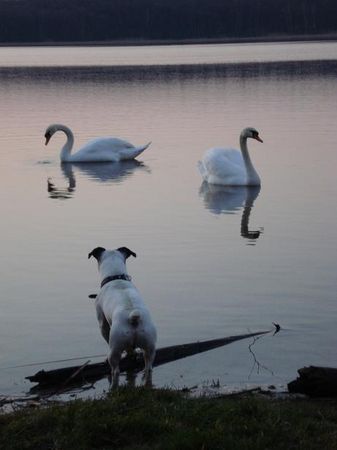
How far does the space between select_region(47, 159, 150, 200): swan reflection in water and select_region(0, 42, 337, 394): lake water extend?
4 cm

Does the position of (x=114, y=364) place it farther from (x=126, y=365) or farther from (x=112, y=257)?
(x=112, y=257)

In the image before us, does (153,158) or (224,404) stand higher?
(153,158)

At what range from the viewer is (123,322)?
7.20 metres

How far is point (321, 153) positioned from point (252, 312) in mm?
10832

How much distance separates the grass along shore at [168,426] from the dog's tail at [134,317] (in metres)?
0.80

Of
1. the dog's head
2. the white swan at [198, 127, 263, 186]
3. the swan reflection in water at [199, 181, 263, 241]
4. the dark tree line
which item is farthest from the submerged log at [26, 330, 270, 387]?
the dark tree line

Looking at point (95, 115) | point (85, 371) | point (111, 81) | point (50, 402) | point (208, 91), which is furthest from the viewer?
point (111, 81)

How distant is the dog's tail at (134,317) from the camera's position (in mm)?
7090

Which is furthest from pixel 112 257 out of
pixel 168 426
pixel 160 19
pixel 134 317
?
pixel 160 19

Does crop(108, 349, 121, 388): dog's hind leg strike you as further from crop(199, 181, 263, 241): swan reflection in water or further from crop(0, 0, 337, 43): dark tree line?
crop(0, 0, 337, 43): dark tree line

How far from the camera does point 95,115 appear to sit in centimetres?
3139

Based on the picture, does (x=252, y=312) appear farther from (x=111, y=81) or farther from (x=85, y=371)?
(x=111, y=81)

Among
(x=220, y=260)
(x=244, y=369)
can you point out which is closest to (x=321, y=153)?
(x=220, y=260)

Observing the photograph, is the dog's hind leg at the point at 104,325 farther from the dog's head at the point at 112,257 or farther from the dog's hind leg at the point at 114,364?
the dog's hind leg at the point at 114,364
